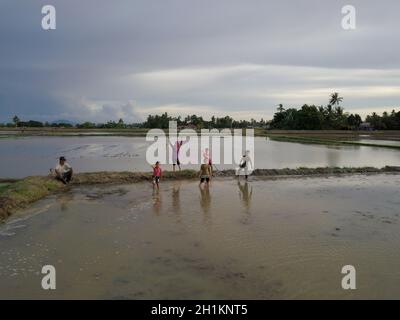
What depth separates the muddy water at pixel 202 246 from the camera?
4.85 meters

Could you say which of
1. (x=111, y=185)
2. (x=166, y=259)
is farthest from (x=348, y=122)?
(x=166, y=259)

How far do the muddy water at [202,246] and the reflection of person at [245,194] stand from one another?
0.19ft

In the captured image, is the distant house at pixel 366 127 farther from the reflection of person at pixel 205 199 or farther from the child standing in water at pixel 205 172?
the reflection of person at pixel 205 199

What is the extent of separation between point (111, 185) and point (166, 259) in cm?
720

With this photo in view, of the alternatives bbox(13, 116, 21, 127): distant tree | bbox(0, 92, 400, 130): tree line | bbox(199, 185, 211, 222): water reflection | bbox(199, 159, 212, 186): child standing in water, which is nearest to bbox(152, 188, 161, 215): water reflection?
bbox(199, 185, 211, 222): water reflection

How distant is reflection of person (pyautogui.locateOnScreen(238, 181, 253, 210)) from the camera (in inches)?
385

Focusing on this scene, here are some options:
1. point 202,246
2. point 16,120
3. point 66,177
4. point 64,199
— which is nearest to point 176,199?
point 64,199

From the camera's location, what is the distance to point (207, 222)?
25.7ft

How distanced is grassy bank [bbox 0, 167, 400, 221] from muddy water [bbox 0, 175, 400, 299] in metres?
0.45

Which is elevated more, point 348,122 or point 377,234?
point 348,122

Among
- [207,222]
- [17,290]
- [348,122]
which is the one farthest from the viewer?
[348,122]
